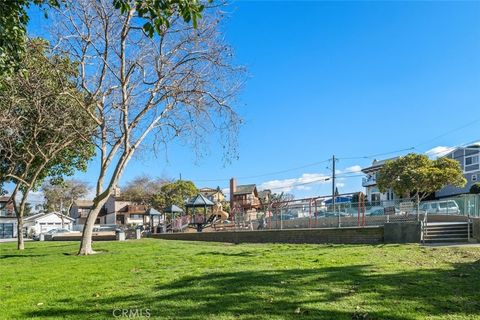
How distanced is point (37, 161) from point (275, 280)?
70.5 ft

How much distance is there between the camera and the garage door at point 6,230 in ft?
209

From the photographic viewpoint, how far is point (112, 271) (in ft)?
35.3

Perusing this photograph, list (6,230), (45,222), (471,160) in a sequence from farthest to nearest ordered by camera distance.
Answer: (45,222) < (6,230) < (471,160)

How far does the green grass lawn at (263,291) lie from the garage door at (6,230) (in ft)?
198

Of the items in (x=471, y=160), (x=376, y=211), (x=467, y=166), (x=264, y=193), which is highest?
(x=471, y=160)

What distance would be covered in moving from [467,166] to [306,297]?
200ft

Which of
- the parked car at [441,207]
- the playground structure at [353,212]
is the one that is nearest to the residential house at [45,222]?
the playground structure at [353,212]

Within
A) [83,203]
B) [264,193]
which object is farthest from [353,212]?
[83,203]

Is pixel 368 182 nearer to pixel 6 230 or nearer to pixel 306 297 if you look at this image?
pixel 6 230

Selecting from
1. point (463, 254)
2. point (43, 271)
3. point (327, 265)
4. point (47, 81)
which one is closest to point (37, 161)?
point (47, 81)

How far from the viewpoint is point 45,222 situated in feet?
226

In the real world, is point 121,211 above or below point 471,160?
below

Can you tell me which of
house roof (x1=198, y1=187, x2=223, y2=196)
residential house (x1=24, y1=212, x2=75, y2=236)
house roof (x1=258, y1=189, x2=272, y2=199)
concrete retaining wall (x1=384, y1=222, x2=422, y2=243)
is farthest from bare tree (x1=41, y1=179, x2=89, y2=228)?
concrete retaining wall (x1=384, y1=222, x2=422, y2=243)

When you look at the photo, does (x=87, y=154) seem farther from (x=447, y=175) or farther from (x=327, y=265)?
(x=447, y=175)
